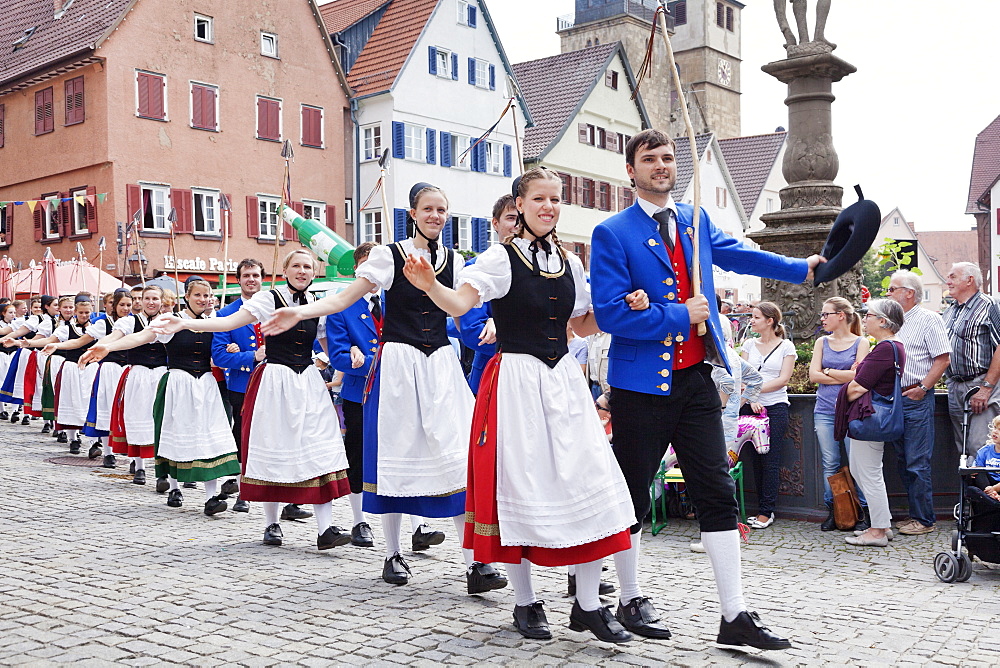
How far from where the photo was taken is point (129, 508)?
372 inches

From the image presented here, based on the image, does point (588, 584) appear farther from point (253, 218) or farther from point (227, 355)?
point (253, 218)

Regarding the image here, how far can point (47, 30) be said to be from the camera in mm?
33125

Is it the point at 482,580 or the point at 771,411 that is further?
the point at 771,411

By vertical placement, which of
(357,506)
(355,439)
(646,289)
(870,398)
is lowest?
(357,506)

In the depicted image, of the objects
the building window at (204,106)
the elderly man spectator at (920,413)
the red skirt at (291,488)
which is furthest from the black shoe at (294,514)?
the building window at (204,106)

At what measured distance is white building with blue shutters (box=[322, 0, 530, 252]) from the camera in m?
34.6

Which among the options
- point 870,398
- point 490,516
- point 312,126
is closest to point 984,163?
point 312,126

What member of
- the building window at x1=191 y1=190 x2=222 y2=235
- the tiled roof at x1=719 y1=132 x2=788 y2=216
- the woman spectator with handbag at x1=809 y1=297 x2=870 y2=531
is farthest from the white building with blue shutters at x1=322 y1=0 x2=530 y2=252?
the woman spectator with handbag at x1=809 y1=297 x2=870 y2=531

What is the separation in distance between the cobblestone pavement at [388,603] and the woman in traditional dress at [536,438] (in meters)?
0.40

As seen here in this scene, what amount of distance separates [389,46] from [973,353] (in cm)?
3057

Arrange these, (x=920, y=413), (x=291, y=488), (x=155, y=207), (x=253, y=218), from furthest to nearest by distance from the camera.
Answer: (x=253, y=218)
(x=155, y=207)
(x=920, y=413)
(x=291, y=488)

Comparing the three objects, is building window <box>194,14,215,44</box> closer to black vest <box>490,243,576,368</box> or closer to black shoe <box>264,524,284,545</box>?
black shoe <box>264,524,284,545</box>

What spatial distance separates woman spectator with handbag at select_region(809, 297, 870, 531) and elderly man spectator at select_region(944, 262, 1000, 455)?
671mm

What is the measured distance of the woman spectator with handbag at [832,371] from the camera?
8.30 metres
